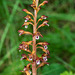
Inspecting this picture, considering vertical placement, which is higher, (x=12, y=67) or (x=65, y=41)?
(x=65, y=41)

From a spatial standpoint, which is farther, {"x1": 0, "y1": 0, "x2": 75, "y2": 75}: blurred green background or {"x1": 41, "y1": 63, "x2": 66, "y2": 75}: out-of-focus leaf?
{"x1": 0, "y1": 0, "x2": 75, "y2": 75}: blurred green background

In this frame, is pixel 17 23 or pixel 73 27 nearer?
pixel 17 23

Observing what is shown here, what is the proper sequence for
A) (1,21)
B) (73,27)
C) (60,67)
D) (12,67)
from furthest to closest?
(73,27)
(1,21)
(12,67)
(60,67)

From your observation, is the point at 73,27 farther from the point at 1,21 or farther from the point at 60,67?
the point at 60,67

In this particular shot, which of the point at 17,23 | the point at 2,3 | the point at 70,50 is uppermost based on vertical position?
the point at 2,3

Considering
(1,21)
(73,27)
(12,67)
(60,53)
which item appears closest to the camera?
(12,67)

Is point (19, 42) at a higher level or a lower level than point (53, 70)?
higher

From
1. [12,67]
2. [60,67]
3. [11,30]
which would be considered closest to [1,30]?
[11,30]

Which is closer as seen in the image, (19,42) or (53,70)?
(53,70)

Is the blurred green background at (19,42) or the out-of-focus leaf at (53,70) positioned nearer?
the out-of-focus leaf at (53,70)
